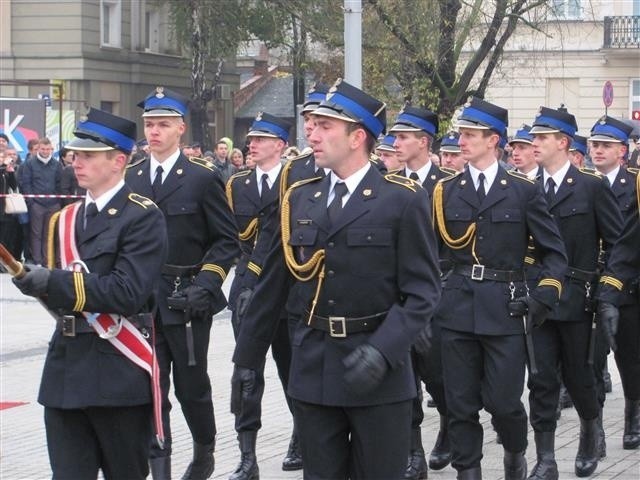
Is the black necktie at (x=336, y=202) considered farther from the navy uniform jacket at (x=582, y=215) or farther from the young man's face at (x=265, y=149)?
the young man's face at (x=265, y=149)

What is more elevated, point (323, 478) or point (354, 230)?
point (354, 230)

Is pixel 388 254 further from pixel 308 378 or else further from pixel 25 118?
pixel 25 118

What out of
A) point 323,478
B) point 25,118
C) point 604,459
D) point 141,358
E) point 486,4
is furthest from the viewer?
point 25,118

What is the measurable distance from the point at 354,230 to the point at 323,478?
3.24 feet

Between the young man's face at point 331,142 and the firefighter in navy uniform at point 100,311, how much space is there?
846mm

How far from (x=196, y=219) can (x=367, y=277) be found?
2.62 m

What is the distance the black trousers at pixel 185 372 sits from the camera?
809 cm

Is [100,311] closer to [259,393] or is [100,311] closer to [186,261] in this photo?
[186,261]

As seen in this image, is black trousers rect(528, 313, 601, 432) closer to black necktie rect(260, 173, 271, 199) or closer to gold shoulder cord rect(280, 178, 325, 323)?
black necktie rect(260, 173, 271, 199)

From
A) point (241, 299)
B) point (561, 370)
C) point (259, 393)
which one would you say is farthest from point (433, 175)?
point (259, 393)

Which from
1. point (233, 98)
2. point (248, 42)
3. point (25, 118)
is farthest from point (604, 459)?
point (233, 98)

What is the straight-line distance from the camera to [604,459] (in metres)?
9.54

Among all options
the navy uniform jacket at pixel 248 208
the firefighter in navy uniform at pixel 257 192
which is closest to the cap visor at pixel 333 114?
the firefighter in navy uniform at pixel 257 192

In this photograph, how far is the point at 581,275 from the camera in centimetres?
922
